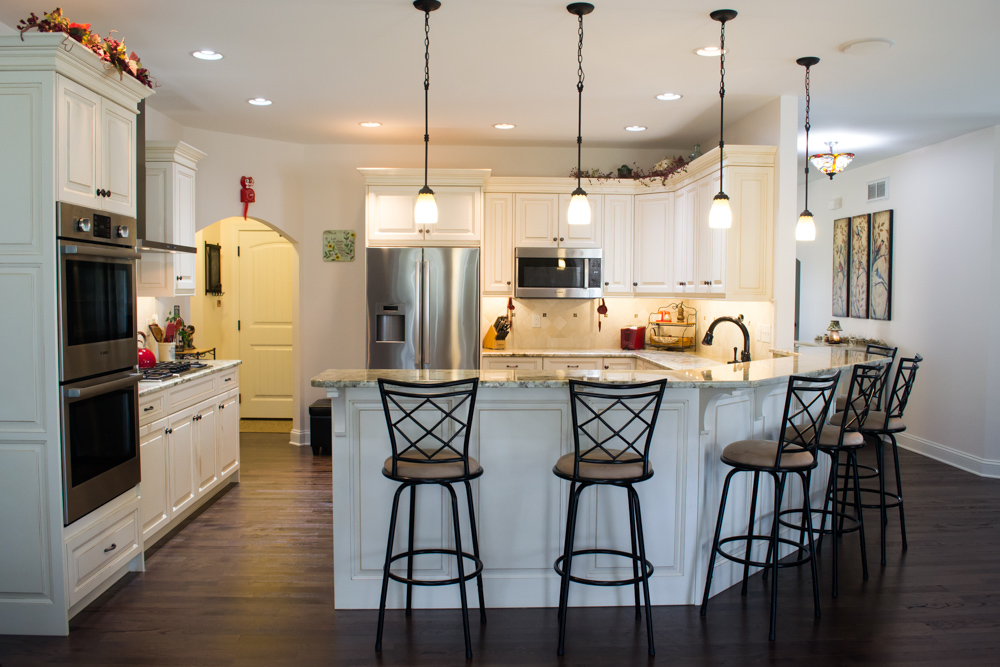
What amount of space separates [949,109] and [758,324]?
202 centimetres

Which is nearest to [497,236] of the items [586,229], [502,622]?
[586,229]

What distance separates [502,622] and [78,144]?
106 inches

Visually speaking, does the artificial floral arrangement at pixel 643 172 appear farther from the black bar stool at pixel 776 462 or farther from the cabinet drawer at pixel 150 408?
the cabinet drawer at pixel 150 408

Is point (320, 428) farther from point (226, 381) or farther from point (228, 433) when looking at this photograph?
point (226, 381)

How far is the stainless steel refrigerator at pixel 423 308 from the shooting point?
5.64 meters

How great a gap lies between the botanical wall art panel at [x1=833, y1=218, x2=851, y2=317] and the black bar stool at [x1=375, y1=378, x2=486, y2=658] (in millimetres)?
5755

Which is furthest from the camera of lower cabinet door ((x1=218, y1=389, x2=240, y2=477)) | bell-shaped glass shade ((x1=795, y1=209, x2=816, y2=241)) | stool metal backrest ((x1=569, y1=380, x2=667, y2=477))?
lower cabinet door ((x1=218, y1=389, x2=240, y2=477))

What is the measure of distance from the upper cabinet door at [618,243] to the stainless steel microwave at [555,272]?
120 millimetres

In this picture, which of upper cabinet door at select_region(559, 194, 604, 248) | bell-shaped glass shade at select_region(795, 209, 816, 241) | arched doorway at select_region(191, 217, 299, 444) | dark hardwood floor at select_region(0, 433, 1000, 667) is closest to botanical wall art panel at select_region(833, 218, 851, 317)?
upper cabinet door at select_region(559, 194, 604, 248)

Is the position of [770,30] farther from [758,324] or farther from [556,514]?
[556,514]

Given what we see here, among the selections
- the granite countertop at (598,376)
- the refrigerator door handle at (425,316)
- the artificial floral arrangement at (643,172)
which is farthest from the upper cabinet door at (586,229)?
the granite countertop at (598,376)

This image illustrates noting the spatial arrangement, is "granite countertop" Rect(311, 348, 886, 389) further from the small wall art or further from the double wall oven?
the small wall art

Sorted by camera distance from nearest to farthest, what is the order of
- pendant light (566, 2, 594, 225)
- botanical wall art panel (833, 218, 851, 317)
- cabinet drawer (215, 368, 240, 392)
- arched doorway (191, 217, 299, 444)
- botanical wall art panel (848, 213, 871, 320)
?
pendant light (566, 2, 594, 225)
cabinet drawer (215, 368, 240, 392)
botanical wall art panel (848, 213, 871, 320)
botanical wall art panel (833, 218, 851, 317)
arched doorway (191, 217, 299, 444)

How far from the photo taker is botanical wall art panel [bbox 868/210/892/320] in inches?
259
